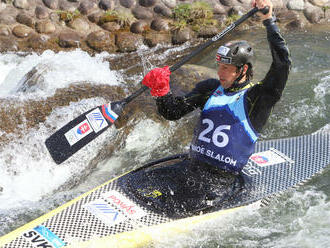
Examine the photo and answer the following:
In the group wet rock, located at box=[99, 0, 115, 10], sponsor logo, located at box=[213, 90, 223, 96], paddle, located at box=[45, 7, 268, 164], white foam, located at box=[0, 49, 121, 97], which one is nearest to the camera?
sponsor logo, located at box=[213, 90, 223, 96]

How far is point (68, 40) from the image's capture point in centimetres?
820

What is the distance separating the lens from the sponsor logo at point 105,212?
11.7 ft

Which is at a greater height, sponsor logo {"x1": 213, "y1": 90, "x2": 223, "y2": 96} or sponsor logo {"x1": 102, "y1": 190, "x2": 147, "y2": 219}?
sponsor logo {"x1": 213, "y1": 90, "x2": 223, "y2": 96}

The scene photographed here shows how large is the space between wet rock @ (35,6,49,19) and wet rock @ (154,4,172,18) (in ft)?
7.15

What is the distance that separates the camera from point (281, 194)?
13.7 feet

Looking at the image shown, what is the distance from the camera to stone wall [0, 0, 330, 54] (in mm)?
8258

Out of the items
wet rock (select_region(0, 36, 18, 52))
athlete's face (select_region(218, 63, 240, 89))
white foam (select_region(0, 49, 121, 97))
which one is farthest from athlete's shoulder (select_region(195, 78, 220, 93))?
wet rock (select_region(0, 36, 18, 52))

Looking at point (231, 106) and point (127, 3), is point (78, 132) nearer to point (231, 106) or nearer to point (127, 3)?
point (231, 106)

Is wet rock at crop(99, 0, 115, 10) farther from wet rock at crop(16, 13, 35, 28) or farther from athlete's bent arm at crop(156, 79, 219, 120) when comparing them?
athlete's bent arm at crop(156, 79, 219, 120)

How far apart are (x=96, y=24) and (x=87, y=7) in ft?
1.33

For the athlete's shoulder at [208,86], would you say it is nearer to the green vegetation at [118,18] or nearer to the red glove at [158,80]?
the red glove at [158,80]

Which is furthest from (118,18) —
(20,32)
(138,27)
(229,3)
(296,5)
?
(296,5)

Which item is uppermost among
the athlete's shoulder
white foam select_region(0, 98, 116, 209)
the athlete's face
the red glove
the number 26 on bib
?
the athlete's face

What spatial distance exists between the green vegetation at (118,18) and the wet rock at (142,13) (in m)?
0.15
